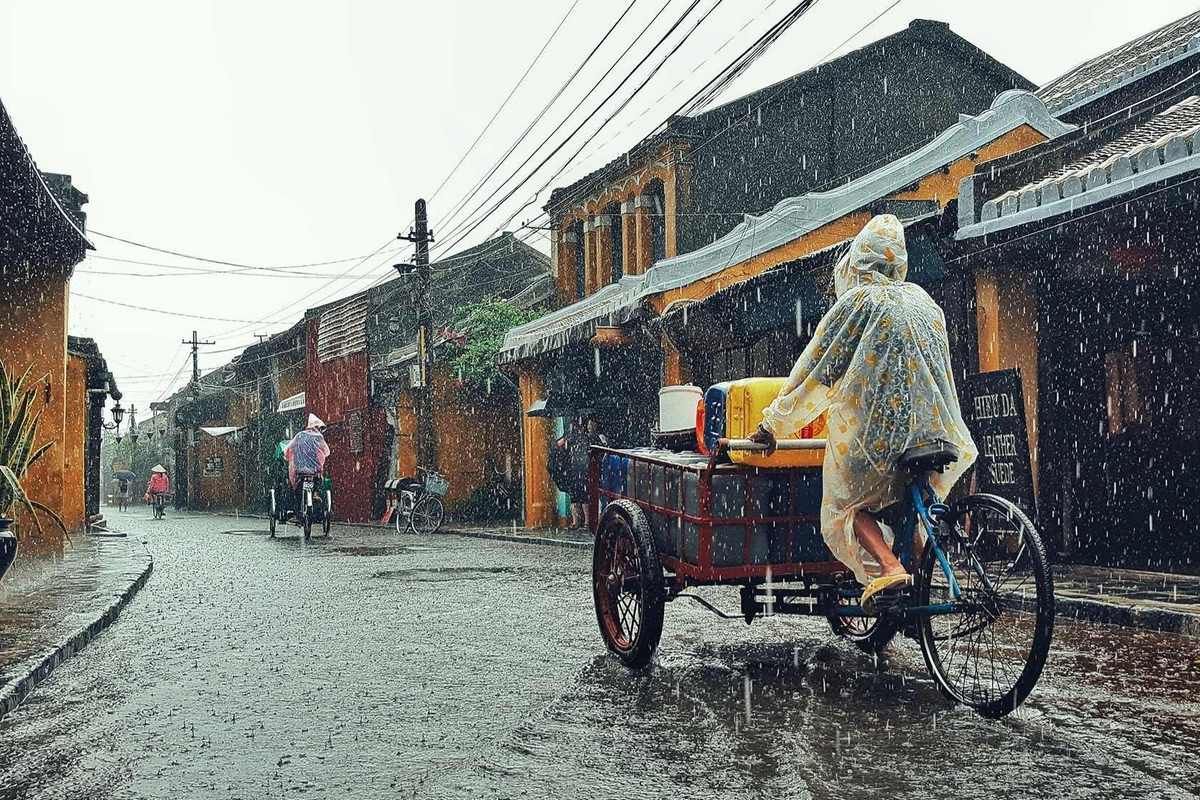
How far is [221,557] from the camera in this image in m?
14.7

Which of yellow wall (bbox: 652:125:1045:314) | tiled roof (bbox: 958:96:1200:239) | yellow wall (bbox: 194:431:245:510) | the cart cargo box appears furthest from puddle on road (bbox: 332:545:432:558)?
yellow wall (bbox: 194:431:245:510)

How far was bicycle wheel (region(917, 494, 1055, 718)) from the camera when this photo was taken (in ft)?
14.1

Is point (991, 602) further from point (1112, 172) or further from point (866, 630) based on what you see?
point (1112, 172)

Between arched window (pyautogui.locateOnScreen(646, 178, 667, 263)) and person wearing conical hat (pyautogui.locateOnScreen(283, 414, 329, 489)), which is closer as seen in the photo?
person wearing conical hat (pyautogui.locateOnScreen(283, 414, 329, 489))

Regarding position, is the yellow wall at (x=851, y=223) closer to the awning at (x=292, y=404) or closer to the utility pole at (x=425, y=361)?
the utility pole at (x=425, y=361)

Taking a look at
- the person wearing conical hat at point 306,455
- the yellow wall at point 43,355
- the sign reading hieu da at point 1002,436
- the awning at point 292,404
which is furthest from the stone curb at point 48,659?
the awning at point 292,404

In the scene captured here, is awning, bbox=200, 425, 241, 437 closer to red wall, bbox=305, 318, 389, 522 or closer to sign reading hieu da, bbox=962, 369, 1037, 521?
red wall, bbox=305, 318, 389, 522

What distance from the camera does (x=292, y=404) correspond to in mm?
39719

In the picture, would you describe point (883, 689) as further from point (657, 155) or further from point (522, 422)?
point (522, 422)

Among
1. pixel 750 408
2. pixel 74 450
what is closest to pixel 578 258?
pixel 74 450

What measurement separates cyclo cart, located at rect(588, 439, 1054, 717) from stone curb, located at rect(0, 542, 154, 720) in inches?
109

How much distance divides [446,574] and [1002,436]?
5.26 meters

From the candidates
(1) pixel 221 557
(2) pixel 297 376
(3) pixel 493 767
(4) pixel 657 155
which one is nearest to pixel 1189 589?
(3) pixel 493 767

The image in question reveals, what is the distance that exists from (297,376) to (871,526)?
3779 cm
